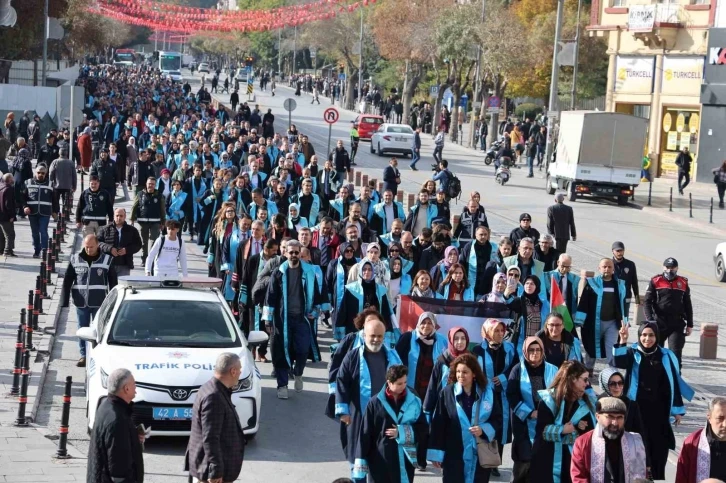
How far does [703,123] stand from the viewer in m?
48.9

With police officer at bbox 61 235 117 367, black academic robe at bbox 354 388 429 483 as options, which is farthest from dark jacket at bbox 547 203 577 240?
black academic robe at bbox 354 388 429 483

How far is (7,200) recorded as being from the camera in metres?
22.1

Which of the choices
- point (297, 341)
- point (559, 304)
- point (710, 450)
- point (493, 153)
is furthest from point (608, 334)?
point (493, 153)

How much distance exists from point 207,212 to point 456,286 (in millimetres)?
10401

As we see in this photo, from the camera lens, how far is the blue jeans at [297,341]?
13914mm

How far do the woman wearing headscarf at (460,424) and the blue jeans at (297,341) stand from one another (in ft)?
14.4

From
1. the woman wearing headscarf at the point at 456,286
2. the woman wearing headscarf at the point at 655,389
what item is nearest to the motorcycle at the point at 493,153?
the woman wearing headscarf at the point at 456,286

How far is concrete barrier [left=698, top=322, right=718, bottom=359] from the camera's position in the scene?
17.3 metres

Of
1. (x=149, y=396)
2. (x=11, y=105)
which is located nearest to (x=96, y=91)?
(x=11, y=105)

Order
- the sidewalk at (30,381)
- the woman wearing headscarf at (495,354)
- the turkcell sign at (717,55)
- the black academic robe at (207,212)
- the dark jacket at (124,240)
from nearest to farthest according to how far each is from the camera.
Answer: the woman wearing headscarf at (495,354) < the sidewalk at (30,381) < the dark jacket at (124,240) < the black academic robe at (207,212) < the turkcell sign at (717,55)

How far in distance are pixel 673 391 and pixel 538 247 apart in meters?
6.01

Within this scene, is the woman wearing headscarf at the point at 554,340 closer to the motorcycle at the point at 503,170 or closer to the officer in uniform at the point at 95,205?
the officer in uniform at the point at 95,205

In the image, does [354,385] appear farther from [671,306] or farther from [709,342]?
[709,342]

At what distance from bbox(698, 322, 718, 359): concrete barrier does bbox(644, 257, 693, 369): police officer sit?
218 cm
